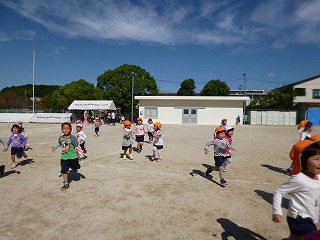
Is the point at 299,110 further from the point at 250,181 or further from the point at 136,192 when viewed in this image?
the point at 136,192

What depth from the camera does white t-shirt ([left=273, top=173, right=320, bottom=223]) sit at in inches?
95.7

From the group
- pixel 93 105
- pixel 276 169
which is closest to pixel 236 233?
pixel 276 169

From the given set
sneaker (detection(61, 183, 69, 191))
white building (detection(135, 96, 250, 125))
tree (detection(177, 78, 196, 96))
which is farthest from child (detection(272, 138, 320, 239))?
tree (detection(177, 78, 196, 96))

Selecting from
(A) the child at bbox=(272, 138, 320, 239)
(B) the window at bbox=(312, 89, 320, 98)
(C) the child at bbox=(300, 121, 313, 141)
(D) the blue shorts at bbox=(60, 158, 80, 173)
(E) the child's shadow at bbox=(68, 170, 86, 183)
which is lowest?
(E) the child's shadow at bbox=(68, 170, 86, 183)

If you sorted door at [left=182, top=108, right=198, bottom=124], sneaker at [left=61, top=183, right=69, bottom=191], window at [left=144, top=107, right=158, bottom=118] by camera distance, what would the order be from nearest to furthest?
sneaker at [left=61, top=183, right=69, bottom=191], door at [left=182, top=108, right=198, bottom=124], window at [left=144, top=107, right=158, bottom=118]

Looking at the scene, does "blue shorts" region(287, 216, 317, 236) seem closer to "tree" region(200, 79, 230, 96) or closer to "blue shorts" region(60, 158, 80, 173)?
"blue shorts" region(60, 158, 80, 173)

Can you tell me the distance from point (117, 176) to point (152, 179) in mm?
1036

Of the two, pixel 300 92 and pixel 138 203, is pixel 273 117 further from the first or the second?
pixel 138 203

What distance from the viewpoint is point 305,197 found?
245 cm

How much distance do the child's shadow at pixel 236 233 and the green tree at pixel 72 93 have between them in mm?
52010

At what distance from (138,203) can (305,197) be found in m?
3.01

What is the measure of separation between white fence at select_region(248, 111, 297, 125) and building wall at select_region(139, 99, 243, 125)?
3981 millimetres

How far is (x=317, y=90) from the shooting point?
35.5 meters

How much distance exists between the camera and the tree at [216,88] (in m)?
51.0
